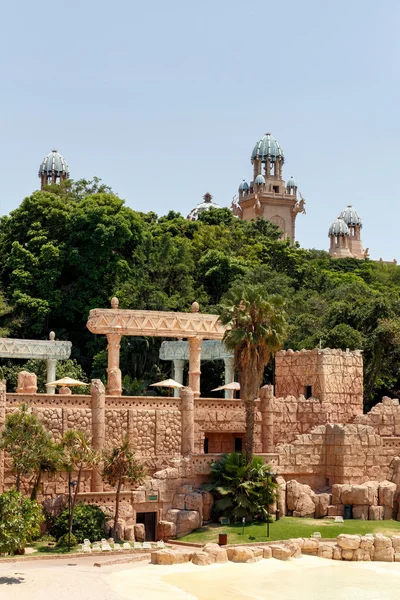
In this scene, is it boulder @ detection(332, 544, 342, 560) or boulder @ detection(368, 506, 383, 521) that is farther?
boulder @ detection(368, 506, 383, 521)

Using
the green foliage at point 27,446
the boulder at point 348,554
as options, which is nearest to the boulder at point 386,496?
the boulder at point 348,554

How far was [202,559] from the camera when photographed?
128 feet

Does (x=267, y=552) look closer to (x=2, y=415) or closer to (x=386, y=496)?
(x=386, y=496)

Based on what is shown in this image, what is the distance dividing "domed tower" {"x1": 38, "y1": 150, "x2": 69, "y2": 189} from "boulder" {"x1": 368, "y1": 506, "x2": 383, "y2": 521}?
2275 inches

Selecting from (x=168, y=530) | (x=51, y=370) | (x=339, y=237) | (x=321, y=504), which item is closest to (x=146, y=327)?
(x=51, y=370)

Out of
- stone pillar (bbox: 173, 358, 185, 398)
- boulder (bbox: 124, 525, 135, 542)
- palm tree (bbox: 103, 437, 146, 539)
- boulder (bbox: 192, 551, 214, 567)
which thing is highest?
stone pillar (bbox: 173, 358, 185, 398)

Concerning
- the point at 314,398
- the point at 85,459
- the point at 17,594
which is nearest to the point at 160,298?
the point at 314,398

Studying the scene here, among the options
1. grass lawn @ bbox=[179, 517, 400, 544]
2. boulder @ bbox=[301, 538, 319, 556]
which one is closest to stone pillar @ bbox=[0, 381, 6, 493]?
grass lawn @ bbox=[179, 517, 400, 544]

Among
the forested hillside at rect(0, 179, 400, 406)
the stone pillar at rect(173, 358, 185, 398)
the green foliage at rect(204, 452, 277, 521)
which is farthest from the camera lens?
the forested hillside at rect(0, 179, 400, 406)

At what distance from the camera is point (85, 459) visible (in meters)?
40.7

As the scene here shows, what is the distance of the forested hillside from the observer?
2432 inches

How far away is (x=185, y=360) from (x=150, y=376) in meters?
5.02

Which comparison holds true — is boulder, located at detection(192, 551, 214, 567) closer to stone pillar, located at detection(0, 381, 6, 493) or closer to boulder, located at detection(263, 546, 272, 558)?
boulder, located at detection(263, 546, 272, 558)

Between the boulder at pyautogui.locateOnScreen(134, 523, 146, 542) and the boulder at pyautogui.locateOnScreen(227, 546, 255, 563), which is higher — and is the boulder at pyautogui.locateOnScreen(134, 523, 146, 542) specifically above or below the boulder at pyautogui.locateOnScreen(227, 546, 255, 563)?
→ above
